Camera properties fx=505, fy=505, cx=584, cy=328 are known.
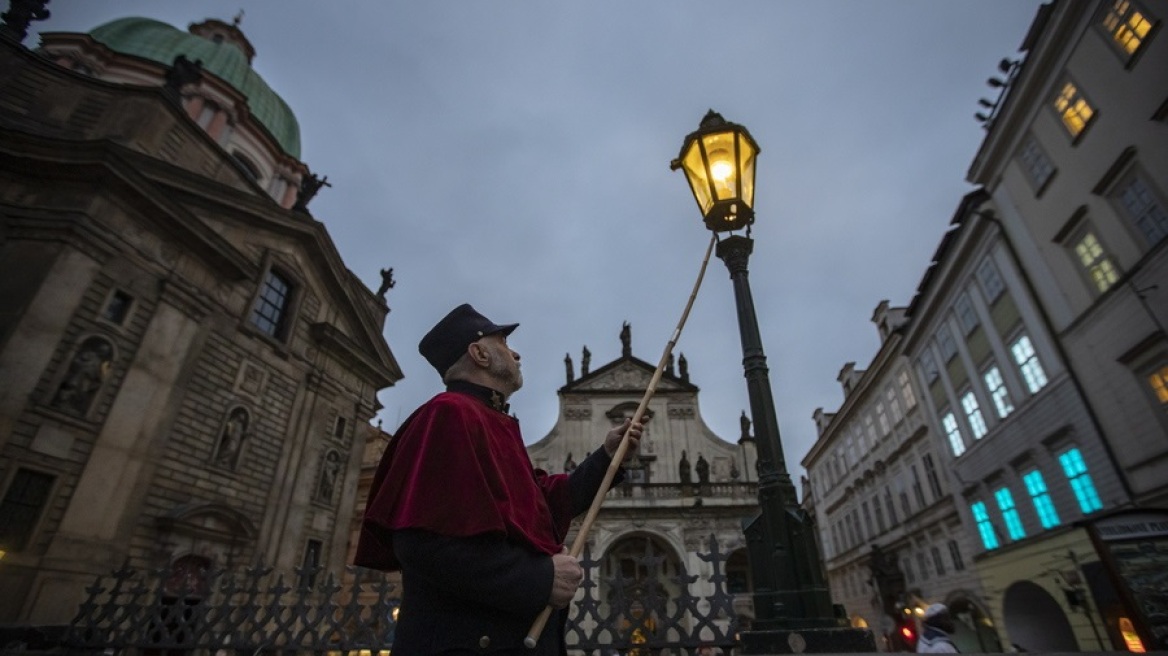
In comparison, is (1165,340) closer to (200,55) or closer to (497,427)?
(497,427)

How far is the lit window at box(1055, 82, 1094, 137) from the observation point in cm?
1256

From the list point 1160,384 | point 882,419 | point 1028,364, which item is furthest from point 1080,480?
A: point 882,419

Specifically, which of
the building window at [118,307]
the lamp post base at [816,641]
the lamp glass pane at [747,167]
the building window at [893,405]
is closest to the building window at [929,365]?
the building window at [893,405]

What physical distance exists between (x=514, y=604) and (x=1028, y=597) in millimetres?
21934

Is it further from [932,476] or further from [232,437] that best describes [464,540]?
[932,476]

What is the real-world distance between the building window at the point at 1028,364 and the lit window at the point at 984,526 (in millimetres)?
5236

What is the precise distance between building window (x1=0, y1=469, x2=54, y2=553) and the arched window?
1.27 metres

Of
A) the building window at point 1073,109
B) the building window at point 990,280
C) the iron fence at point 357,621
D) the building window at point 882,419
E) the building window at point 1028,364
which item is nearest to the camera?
the iron fence at point 357,621

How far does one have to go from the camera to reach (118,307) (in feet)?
36.1

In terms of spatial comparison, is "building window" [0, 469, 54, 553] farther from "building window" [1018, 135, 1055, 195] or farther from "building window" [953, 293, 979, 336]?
"building window" [953, 293, 979, 336]

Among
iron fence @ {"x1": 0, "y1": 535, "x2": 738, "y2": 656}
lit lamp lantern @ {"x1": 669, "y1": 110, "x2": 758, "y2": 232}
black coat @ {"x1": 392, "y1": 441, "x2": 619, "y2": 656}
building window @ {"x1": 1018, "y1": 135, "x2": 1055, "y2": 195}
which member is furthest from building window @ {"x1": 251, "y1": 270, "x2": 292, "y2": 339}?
building window @ {"x1": 1018, "y1": 135, "x2": 1055, "y2": 195}

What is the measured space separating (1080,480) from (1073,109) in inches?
379

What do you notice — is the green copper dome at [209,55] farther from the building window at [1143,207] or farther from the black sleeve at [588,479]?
the building window at [1143,207]

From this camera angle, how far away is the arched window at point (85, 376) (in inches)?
379
